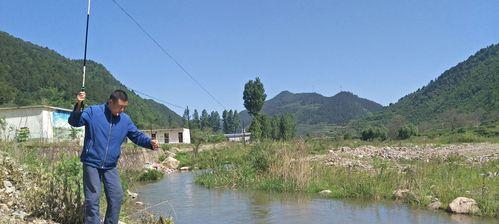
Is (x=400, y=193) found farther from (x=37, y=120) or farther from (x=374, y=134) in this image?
(x=374, y=134)

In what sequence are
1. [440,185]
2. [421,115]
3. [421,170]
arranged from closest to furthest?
1. [440,185]
2. [421,170]
3. [421,115]

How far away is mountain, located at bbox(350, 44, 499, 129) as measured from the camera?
100531 mm

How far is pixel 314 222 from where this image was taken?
38.2 ft

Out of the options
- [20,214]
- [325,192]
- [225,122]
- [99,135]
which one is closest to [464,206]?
[325,192]

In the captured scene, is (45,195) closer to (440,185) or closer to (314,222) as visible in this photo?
(314,222)

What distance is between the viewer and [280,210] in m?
13.5

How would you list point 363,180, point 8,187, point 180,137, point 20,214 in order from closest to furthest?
point 20,214 < point 8,187 < point 363,180 < point 180,137

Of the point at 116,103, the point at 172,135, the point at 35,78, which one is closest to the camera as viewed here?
the point at 116,103

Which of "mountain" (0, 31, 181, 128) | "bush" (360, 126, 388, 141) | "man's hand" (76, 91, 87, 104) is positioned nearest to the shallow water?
"man's hand" (76, 91, 87, 104)

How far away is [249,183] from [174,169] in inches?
538

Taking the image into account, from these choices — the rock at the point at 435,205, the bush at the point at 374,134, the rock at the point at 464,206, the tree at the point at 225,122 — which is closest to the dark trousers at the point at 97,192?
the rock at the point at 464,206

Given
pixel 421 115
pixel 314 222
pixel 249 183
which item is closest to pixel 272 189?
pixel 249 183

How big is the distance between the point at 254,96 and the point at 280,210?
67.0 meters

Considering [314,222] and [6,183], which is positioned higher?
[6,183]
